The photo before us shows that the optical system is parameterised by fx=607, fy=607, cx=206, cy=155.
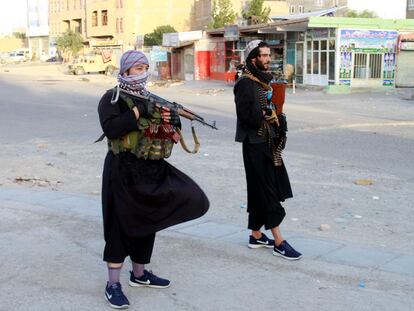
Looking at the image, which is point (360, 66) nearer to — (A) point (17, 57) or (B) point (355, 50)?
(B) point (355, 50)

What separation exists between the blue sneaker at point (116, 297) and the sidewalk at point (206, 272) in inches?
3.5

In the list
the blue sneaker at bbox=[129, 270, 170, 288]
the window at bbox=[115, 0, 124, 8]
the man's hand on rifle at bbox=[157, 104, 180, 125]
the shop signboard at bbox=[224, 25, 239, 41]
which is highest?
the window at bbox=[115, 0, 124, 8]

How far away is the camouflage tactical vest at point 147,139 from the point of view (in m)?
4.08

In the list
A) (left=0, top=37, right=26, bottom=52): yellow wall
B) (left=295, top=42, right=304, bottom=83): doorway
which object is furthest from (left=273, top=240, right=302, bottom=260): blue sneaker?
(left=0, top=37, right=26, bottom=52): yellow wall

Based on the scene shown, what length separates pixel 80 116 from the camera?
738 inches

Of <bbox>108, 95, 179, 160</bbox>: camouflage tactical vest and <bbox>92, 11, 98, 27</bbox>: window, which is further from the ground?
<bbox>92, 11, 98, 27</bbox>: window

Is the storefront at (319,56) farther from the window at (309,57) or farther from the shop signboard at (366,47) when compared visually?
the shop signboard at (366,47)

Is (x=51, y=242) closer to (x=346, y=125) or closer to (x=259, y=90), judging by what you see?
(x=259, y=90)

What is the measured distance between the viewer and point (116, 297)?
13.6ft

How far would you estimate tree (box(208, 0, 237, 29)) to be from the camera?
54.9 metres

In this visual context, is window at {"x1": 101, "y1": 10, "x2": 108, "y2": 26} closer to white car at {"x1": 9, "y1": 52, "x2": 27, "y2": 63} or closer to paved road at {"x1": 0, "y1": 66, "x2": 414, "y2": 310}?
white car at {"x1": 9, "y1": 52, "x2": 27, "y2": 63}

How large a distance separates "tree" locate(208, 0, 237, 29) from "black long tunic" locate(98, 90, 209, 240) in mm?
51208

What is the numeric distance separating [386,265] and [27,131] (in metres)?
12.0

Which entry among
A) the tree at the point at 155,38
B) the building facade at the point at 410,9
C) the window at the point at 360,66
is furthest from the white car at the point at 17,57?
the window at the point at 360,66
